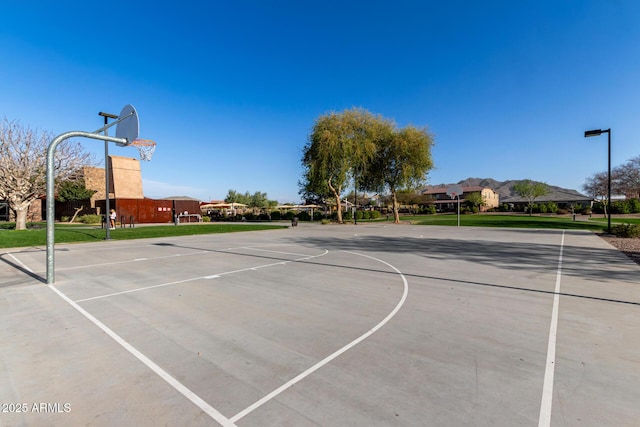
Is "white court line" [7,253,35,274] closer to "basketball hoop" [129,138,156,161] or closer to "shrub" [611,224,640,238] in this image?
"basketball hoop" [129,138,156,161]

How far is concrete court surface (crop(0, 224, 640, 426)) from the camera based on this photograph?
2.56 m

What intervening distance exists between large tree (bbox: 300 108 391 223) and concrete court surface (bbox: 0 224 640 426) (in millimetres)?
24717

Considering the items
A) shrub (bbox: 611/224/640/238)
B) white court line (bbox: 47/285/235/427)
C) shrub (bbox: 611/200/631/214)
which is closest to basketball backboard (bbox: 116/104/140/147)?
white court line (bbox: 47/285/235/427)

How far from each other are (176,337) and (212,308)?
1.23 m

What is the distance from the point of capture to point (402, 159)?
32.7m

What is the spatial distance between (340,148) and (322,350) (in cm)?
2892

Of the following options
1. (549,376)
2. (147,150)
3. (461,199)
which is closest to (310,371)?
(549,376)

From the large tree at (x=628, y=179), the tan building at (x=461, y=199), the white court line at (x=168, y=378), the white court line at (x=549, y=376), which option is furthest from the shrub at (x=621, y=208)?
the white court line at (x=168, y=378)

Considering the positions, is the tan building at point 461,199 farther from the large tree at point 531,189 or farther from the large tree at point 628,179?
the large tree at point 628,179

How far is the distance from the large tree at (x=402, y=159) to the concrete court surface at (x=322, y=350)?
25.4 meters

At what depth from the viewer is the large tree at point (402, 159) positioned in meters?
31.8

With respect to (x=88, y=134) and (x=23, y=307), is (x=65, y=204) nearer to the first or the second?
(x=88, y=134)

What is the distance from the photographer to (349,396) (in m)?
2.74

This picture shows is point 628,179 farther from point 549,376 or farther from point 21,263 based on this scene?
point 21,263
